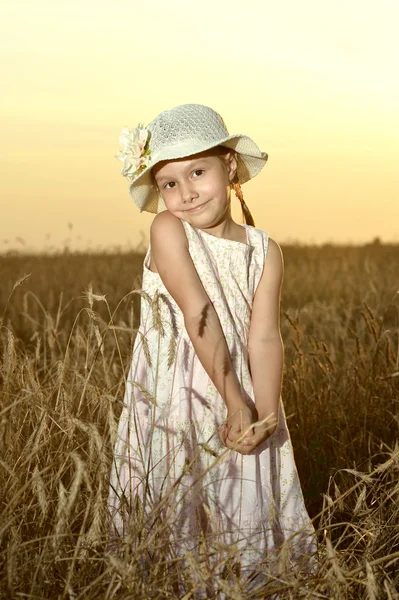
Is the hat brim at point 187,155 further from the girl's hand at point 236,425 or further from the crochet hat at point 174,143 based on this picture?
the girl's hand at point 236,425

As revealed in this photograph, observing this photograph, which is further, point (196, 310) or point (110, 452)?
point (110, 452)

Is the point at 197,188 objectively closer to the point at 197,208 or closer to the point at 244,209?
A: the point at 197,208

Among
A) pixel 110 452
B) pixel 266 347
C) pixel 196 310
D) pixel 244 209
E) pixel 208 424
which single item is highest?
pixel 244 209

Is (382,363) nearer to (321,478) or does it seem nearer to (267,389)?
(321,478)

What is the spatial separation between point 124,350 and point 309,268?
20.4 ft

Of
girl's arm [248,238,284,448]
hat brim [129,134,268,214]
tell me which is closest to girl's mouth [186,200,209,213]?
hat brim [129,134,268,214]

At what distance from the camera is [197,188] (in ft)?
7.84

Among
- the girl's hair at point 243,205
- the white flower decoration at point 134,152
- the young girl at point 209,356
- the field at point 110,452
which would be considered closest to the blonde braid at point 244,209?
the girl's hair at point 243,205

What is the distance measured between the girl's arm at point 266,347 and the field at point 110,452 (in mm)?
343

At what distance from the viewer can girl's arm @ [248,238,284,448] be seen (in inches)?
92.3

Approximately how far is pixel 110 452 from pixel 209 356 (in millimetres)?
444

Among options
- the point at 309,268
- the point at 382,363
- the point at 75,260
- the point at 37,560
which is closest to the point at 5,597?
the point at 37,560

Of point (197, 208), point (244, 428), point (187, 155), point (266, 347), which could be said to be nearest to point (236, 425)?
point (244, 428)

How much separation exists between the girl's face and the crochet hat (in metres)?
0.04
